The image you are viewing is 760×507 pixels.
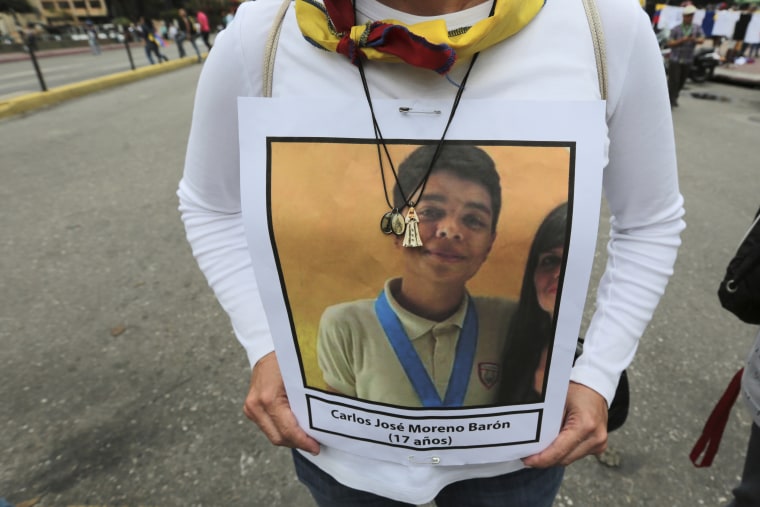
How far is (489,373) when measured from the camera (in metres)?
0.66

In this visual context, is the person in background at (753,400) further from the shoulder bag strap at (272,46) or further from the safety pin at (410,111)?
the shoulder bag strap at (272,46)

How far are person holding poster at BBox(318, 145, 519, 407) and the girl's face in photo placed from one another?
4 cm

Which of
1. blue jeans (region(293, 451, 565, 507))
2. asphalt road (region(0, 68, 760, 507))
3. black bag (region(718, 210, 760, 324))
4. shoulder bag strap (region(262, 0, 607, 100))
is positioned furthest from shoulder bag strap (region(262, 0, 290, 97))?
asphalt road (region(0, 68, 760, 507))

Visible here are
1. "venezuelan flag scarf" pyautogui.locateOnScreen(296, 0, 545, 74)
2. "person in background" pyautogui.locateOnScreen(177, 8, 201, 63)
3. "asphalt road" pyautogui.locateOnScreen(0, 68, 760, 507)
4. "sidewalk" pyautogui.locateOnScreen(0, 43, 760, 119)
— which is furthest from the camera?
"person in background" pyautogui.locateOnScreen(177, 8, 201, 63)

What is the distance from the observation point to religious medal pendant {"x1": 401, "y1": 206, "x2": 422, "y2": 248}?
1.93ft

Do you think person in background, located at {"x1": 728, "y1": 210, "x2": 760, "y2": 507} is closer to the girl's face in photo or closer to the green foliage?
the girl's face in photo

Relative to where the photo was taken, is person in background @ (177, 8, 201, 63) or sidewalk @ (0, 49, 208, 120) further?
person in background @ (177, 8, 201, 63)

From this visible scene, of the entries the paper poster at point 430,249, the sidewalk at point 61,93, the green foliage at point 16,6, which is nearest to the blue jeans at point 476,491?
the paper poster at point 430,249

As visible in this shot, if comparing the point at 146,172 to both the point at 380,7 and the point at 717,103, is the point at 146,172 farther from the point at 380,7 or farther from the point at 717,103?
the point at 717,103

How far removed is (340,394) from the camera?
71 cm

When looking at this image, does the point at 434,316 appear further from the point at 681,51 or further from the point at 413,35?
the point at 681,51

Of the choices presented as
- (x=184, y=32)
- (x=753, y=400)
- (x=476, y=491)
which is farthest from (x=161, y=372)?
(x=184, y=32)

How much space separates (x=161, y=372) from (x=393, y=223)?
1959 mm

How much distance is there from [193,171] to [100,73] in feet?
49.0
